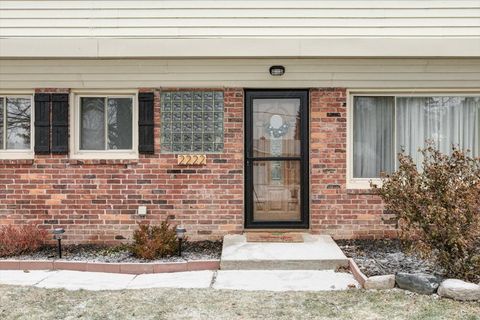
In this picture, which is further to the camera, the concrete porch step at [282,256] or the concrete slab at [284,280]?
the concrete porch step at [282,256]

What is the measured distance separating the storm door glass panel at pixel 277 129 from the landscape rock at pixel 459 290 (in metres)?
3.06

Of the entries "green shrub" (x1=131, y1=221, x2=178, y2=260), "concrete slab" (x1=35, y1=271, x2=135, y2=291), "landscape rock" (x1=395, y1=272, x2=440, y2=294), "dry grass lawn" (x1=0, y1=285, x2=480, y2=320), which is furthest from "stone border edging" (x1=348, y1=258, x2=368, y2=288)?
"concrete slab" (x1=35, y1=271, x2=135, y2=291)

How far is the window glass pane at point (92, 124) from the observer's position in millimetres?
7145

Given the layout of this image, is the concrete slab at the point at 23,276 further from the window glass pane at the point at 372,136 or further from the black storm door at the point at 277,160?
the window glass pane at the point at 372,136

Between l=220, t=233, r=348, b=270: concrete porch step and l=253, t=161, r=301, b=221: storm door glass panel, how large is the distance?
0.72 m

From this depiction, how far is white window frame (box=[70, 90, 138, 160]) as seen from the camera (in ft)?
23.1

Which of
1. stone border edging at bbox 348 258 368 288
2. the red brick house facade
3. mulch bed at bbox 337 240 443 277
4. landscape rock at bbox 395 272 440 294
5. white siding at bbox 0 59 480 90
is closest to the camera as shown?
landscape rock at bbox 395 272 440 294

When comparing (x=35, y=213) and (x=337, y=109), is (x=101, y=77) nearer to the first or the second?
(x=35, y=213)

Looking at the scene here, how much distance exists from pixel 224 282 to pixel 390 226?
9.91ft

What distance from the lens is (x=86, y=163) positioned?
6.98m

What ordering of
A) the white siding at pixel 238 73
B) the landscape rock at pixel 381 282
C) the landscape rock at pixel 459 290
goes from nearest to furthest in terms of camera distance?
the landscape rock at pixel 459 290 → the landscape rock at pixel 381 282 → the white siding at pixel 238 73

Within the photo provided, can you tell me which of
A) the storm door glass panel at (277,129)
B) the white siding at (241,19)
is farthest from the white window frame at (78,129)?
the storm door glass panel at (277,129)

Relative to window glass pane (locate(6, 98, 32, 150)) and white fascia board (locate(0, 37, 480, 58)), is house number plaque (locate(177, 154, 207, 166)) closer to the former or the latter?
white fascia board (locate(0, 37, 480, 58))

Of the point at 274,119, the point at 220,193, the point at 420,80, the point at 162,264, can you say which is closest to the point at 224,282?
the point at 162,264
